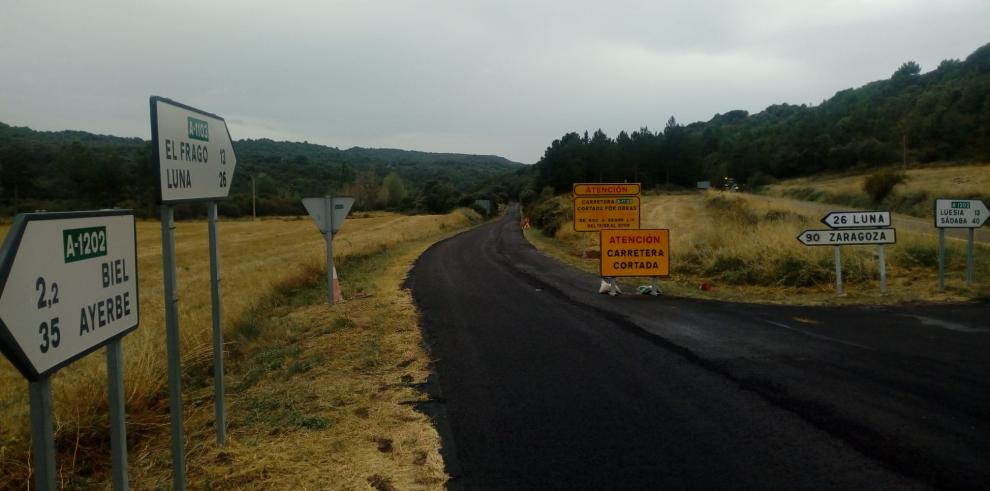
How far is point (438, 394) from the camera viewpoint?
692 cm

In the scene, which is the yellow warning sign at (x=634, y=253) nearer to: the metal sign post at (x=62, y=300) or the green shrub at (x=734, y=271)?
the green shrub at (x=734, y=271)

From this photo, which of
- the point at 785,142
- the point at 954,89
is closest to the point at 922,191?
the point at 954,89

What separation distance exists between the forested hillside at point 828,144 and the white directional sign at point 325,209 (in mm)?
63202

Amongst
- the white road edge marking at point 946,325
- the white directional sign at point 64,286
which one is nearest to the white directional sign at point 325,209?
the white road edge marking at point 946,325

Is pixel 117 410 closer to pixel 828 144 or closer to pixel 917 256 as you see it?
pixel 917 256

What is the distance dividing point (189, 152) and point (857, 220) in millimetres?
13044

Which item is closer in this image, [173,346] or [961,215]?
[173,346]

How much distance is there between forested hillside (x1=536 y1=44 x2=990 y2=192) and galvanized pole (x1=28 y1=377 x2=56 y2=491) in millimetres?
71423

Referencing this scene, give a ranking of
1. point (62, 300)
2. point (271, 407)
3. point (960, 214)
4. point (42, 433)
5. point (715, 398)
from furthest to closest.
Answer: point (960, 214)
point (271, 407)
point (715, 398)
point (62, 300)
point (42, 433)

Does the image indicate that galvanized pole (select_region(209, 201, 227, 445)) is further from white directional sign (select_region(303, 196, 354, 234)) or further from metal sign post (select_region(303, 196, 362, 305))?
white directional sign (select_region(303, 196, 354, 234))

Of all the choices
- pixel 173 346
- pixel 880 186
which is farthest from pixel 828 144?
pixel 173 346

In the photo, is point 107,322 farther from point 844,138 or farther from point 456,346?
point 844,138

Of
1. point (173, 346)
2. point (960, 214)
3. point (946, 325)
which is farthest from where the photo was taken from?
point (960, 214)

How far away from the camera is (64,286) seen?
8.45 feet
